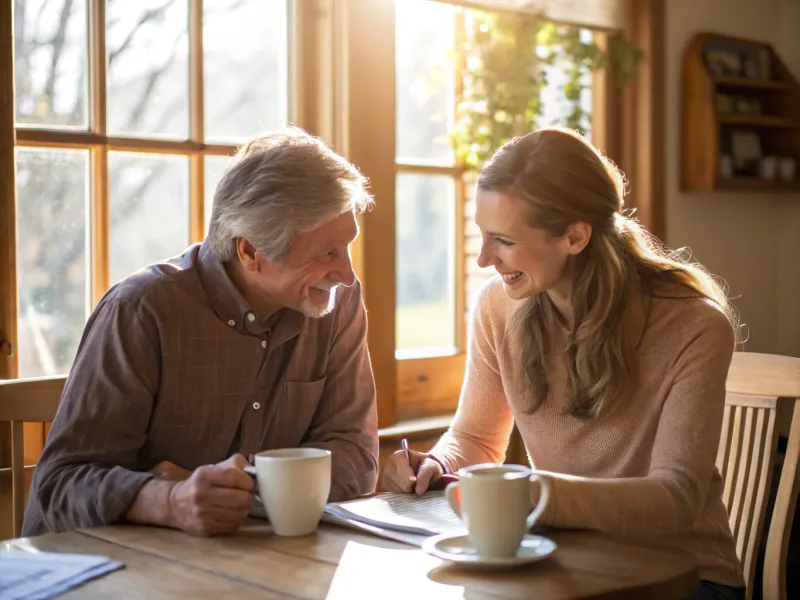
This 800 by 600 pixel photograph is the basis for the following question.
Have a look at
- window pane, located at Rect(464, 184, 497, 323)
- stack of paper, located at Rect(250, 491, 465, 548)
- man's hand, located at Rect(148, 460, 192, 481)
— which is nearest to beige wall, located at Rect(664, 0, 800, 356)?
window pane, located at Rect(464, 184, 497, 323)

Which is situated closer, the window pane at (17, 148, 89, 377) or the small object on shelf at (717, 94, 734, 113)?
the window pane at (17, 148, 89, 377)

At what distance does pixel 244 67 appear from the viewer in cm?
261

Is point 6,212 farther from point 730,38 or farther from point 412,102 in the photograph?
point 730,38

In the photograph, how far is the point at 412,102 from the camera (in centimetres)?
299

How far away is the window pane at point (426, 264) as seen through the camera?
2.99 metres

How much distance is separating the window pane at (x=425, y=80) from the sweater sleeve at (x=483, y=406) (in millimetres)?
1198

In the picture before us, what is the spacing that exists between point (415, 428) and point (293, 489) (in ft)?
4.97

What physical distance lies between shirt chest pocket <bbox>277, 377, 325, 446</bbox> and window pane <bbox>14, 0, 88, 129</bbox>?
95 centimetres

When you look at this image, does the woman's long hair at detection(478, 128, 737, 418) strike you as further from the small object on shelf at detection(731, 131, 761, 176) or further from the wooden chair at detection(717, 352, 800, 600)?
the small object on shelf at detection(731, 131, 761, 176)

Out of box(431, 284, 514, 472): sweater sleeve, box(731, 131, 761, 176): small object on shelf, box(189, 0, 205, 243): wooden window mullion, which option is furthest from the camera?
box(731, 131, 761, 176): small object on shelf

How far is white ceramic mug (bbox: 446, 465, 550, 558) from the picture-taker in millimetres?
1168

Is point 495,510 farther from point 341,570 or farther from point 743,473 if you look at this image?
point 743,473

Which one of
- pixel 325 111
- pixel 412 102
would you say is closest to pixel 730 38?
pixel 412 102

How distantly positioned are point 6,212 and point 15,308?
0.67 ft
